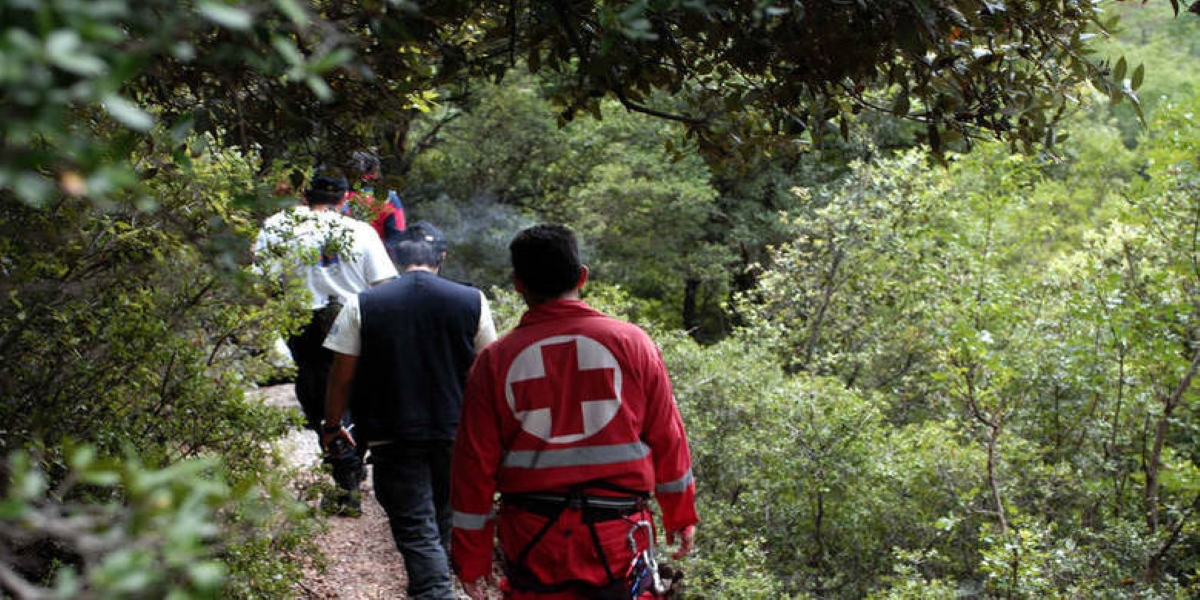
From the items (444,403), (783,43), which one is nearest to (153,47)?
(783,43)

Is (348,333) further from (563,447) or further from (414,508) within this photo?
(563,447)

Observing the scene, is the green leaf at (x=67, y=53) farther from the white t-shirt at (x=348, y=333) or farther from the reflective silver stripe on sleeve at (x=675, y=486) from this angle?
the white t-shirt at (x=348, y=333)

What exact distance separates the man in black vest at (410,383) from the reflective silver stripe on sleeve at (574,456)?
50.5 inches

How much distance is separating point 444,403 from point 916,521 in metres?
4.51

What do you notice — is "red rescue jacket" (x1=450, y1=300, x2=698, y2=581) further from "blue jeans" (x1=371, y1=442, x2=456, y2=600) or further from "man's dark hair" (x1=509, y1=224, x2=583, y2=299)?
"blue jeans" (x1=371, y1=442, x2=456, y2=600)

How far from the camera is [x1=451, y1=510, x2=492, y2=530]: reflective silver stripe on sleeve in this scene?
3305 millimetres

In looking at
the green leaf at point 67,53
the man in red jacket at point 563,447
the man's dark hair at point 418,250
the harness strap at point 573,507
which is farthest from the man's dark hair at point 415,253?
the green leaf at point 67,53

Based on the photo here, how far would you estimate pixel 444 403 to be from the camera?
4406mm

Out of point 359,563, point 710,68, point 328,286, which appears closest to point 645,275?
point 359,563

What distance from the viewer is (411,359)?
4379 mm

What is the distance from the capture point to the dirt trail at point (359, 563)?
5.57 meters

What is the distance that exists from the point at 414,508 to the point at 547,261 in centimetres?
166

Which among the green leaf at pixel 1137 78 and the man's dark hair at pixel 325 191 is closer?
the green leaf at pixel 1137 78

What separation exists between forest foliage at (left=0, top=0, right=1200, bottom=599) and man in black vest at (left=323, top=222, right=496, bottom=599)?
0.96 feet
